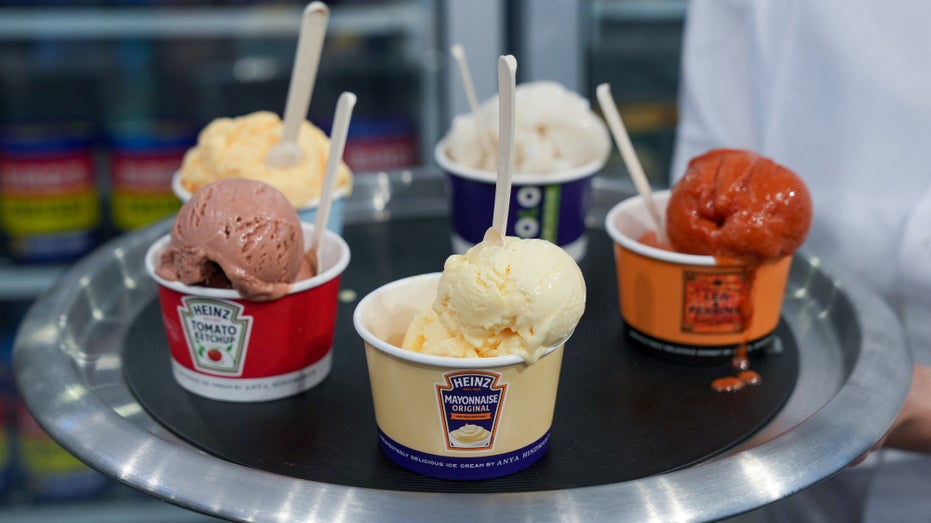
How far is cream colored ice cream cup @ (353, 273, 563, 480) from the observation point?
847 millimetres

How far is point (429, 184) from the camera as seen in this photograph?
1643mm

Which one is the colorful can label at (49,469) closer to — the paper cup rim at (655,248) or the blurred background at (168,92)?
the blurred background at (168,92)

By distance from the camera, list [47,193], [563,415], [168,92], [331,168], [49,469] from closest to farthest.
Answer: [563,415] < [331,168] < [47,193] < [49,469] < [168,92]

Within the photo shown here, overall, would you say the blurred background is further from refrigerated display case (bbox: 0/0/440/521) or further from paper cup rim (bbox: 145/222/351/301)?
paper cup rim (bbox: 145/222/351/301)

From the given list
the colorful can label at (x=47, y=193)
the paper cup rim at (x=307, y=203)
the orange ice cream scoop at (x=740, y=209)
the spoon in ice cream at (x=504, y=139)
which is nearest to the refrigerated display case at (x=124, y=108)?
the colorful can label at (x=47, y=193)

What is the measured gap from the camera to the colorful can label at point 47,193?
2164mm

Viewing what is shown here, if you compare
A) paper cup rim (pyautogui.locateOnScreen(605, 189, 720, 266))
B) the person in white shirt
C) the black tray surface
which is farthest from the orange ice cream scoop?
the person in white shirt

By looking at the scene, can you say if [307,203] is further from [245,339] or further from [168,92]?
[168,92]

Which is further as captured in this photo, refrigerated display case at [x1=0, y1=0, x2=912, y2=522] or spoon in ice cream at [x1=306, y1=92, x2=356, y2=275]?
refrigerated display case at [x1=0, y1=0, x2=912, y2=522]

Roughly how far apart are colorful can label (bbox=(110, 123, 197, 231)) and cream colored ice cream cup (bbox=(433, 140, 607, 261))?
1.04m

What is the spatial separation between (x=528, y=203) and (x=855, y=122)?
52 centimetres

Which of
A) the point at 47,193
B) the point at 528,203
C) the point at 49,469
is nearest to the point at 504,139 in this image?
the point at 528,203

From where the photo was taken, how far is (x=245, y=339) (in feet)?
3.36

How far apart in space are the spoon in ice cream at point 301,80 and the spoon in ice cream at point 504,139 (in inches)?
15.4
